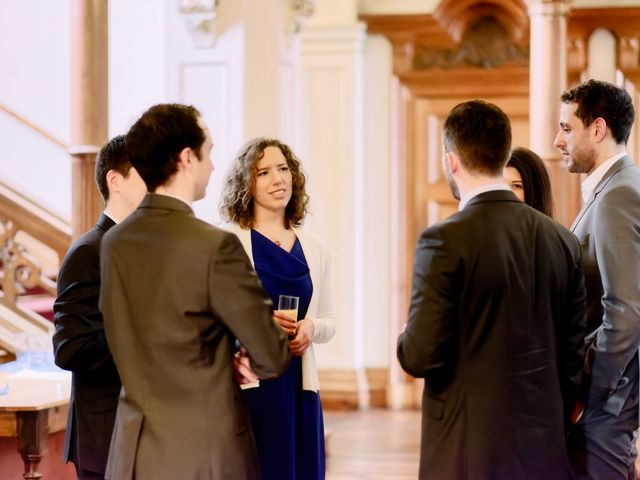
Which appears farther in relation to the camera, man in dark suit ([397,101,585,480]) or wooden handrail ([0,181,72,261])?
wooden handrail ([0,181,72,261])

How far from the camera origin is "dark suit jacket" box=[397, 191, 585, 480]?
233cm

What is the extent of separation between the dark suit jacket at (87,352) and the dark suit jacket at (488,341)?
2.94ft

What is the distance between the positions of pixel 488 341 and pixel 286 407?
3.47ft

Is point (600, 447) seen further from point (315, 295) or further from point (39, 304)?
point (39, 304)

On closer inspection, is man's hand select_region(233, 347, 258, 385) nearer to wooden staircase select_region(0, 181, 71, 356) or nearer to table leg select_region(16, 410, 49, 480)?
table leg select_region(16, 410, 49, 480)

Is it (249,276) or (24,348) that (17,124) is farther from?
(249,276)

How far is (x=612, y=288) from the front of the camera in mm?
2760

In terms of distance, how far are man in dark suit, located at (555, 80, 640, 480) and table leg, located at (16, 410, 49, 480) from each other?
1.83 m

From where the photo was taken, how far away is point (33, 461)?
3.55 metres

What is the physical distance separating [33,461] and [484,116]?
2.11 m

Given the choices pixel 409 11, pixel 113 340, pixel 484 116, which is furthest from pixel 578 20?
pixel 113 340

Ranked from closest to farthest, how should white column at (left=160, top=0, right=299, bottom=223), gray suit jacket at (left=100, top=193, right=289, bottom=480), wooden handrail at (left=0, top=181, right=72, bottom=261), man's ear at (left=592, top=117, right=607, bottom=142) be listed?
gray suit jacket at (left=100, top=193, right=289, bottom=480), man's ear at (left=592, top=117, right=607, bottom=142), wooden handrail at (left=0, top=181, right=72, bottom=261), white column at (left=160, top=0, right=299, bottom=223)

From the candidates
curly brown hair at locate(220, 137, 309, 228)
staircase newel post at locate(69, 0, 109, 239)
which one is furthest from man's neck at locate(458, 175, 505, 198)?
staircase newel post at locate(69, 0, 109, 239)

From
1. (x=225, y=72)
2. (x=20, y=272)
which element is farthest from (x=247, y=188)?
(x=225, y=72)
